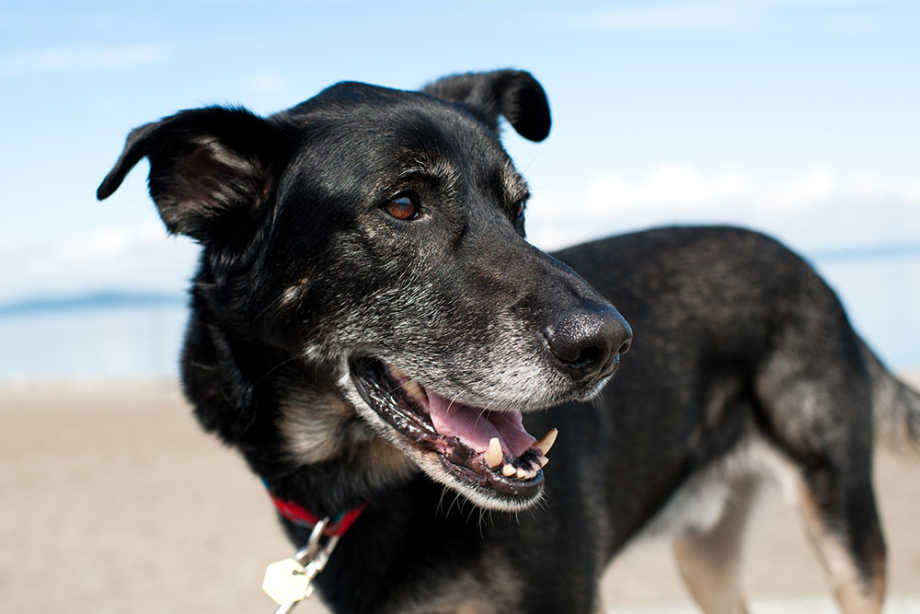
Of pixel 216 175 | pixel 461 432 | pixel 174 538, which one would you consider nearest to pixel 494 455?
pixel 461 432

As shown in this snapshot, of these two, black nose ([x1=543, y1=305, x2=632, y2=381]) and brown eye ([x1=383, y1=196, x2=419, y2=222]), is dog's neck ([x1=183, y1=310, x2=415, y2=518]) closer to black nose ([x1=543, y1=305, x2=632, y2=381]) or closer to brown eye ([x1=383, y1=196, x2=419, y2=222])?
brown eye ([x1=383, y1=196, x2=419, y2=222])

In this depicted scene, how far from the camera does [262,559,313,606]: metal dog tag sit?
2.68 meters

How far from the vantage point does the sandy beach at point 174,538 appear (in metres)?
6.21

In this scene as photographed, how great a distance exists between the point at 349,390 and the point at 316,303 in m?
0.25

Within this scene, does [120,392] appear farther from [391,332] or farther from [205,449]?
[391,332]

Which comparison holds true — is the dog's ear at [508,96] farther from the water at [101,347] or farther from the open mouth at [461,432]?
the water at [101,347]

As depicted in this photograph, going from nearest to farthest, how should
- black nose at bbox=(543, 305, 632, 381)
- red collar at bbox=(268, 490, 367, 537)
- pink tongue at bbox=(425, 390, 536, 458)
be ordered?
black nose at bbox=(543, 305, 632, 381) → pink tongue at bbox=(425, 390, 536, 458) → red collar at bbox=(268, 490, 367, 537)

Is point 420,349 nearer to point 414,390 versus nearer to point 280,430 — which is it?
point 414,390

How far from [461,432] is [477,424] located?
6 cm

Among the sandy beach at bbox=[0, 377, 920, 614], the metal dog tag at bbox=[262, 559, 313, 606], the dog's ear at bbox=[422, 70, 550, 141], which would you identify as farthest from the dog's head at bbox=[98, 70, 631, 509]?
the sandy beach at bbox=[0, 377, 920, 614]

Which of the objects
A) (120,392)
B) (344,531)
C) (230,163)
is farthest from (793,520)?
(120,392)

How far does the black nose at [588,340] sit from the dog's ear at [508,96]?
48.1 inches

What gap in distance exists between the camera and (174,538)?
24.7ft

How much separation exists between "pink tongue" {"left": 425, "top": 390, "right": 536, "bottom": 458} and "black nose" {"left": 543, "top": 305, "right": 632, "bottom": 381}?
314mm
